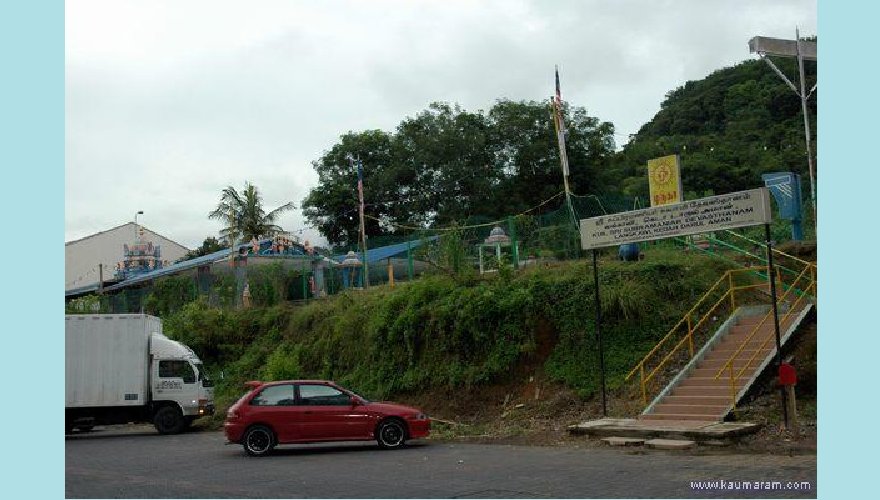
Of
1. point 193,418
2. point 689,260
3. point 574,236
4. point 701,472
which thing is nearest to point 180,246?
point 193,418

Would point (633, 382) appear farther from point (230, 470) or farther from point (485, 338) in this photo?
point (230, 470)

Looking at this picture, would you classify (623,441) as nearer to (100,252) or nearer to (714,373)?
(714,373)

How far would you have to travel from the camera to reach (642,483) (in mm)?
10922

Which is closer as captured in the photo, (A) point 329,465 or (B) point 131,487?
(B) point 131,487

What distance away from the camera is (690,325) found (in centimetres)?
1884

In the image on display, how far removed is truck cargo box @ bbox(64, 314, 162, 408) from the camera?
76.2ft

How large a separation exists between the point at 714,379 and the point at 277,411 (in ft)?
29.2

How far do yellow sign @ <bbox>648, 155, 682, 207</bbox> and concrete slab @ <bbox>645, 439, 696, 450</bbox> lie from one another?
10.1m

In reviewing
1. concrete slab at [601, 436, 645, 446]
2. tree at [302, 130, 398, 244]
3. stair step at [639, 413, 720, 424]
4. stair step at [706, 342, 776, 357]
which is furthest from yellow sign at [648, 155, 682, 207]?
tree at [302, 130, 398, 244]

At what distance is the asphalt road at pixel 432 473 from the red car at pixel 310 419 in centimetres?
38

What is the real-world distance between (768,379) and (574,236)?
836 cm

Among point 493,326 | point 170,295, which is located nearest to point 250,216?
point 170,295

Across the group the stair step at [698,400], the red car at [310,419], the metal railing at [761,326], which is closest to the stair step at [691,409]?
the stair step at [698,400]

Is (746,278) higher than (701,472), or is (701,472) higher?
(746,278)
